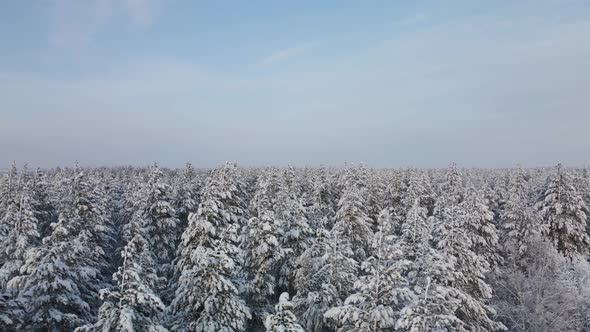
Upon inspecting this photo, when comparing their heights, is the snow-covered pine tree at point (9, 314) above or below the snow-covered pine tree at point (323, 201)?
below

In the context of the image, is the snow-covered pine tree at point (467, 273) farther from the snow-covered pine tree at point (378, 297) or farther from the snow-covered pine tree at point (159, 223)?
the snow-covered pine tree at point (159, 223)

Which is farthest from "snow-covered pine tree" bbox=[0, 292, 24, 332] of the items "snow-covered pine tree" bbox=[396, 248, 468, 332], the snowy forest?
"snow-covered pine tree" bbox=[396, 248, 468, 332]

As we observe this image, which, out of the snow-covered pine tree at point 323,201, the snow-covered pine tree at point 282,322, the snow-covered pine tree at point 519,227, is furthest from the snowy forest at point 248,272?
the snow-covered pine tree at point 323,201

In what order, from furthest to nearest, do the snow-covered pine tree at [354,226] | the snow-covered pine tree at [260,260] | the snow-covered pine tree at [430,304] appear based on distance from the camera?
the snow-covered pine tree at [354,226]
the snow-covered pine tree at [260,260]
the snow-covered pine tree at [430,304]

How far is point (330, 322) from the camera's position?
18812mm

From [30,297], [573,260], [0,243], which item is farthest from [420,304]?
[573,260]

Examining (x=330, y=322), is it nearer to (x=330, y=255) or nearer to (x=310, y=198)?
(x=330, y=255)

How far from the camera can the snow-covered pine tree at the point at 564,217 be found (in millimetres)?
45906

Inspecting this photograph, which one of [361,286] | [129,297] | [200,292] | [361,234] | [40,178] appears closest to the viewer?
[129,297]

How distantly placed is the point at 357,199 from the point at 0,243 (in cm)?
2140

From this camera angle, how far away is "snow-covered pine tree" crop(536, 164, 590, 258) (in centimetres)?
4591

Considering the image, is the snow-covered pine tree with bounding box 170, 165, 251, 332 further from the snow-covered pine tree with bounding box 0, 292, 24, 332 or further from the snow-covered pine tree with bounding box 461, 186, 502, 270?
the snow-covered pine tree with bounding box 461, 186, 502, 270

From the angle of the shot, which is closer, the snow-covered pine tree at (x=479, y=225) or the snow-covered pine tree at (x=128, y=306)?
the snow-covered pine tree at (x=128, y=306)

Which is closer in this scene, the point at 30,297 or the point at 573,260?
the point at 30,297
